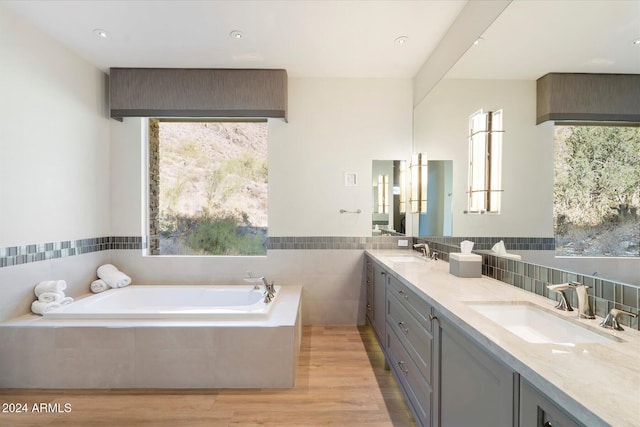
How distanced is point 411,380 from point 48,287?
2856 millimetres

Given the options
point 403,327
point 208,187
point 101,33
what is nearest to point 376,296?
point 403,327

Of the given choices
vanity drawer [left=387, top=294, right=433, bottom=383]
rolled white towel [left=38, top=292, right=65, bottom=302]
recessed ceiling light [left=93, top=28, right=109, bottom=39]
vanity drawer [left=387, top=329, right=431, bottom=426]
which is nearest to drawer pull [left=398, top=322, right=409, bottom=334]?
vanity drawer [left=387, top=294, right=433, bottom=383]

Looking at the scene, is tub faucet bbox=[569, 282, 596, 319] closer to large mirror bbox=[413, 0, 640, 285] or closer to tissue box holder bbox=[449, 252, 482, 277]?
large mirror bbox=[413, 0, 640, 285]

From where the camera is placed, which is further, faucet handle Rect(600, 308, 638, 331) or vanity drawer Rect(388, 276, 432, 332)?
vanity drawer Rect(388, 276, 432, 332)

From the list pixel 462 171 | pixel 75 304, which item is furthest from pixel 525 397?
pixel 75 304

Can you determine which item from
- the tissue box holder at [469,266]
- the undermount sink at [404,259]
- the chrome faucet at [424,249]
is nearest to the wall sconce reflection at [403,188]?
the chrome faucet at [424,249]

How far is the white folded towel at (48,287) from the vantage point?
2.47 metres

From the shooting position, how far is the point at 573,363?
853 mm

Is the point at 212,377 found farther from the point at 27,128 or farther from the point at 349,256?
the point at 27,128

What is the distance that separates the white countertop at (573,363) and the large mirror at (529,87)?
33 cm

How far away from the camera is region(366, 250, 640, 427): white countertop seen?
2.15ft

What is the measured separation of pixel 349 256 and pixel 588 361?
8.48 ft

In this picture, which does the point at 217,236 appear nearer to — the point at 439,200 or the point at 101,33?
the point at 101,33

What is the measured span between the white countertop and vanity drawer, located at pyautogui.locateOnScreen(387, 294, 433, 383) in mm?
272
